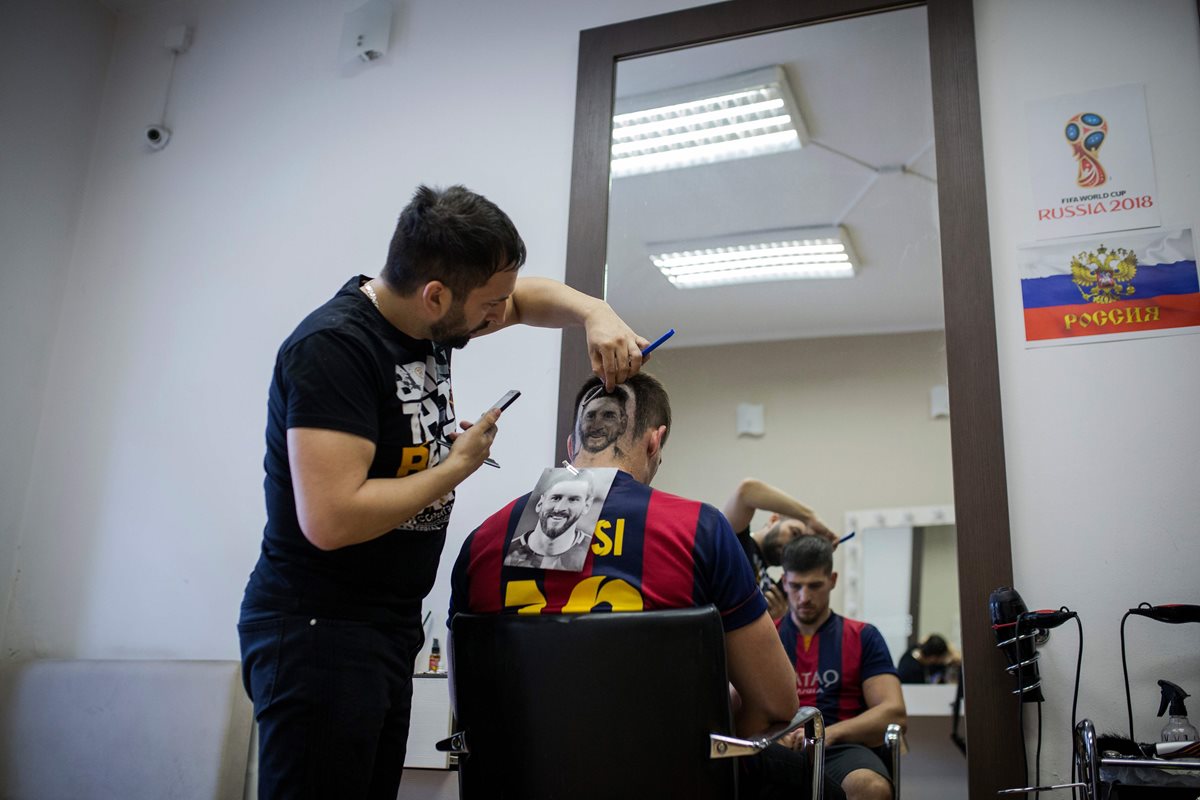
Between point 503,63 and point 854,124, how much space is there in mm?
1036

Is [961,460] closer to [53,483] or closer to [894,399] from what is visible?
[894,399]

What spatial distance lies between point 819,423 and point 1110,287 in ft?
2.20

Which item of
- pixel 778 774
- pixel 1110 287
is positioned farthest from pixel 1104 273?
pixel 778 774

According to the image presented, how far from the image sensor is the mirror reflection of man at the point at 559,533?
1456 millimetres

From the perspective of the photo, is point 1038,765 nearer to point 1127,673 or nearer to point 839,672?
point 1127,673

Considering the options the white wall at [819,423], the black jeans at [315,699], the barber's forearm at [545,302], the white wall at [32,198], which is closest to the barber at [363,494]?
the black jeans at [315,699]

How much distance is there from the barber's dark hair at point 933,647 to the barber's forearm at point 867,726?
0.43ft

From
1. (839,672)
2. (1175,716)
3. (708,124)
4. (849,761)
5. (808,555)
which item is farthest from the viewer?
(708,124)

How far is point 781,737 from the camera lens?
1.38m

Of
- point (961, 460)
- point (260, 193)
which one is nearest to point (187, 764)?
point (260, 193)

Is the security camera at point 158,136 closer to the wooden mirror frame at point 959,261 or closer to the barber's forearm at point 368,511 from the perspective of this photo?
the wooden mirror frame at point 959,261

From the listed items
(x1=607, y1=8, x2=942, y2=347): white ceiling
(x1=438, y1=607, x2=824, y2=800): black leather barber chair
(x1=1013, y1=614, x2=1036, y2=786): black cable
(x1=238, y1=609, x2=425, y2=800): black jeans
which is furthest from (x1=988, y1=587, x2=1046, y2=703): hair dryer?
(x1=238, y1=609, x2=425, y2=800): black jeans

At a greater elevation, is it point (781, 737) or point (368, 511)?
point (368, 511)

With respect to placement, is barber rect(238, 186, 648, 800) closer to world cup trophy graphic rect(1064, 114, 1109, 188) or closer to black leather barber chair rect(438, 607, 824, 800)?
black leather barber chair rect(438, 607, 824, 800)
